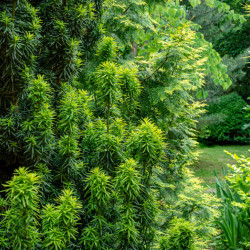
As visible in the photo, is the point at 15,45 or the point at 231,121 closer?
the point at 15,45

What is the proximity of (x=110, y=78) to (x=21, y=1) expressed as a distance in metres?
0.89

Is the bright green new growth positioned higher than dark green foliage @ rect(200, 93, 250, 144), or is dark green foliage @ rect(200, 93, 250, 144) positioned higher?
the bright green new growth

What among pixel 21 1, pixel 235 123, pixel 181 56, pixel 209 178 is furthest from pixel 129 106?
pixel 235 123

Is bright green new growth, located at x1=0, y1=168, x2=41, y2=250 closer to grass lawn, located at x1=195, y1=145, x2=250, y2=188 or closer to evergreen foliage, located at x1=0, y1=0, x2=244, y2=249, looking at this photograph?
evergreen foliage, located at x1=0, y1=0, x2=244, y2=249

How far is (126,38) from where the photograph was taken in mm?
3527

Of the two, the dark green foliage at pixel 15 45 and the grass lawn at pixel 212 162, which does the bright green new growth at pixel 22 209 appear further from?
the grass lawn at pixel 212 162

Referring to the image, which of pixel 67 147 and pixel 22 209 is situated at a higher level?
pixel 67 147

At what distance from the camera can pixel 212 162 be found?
10680 mm

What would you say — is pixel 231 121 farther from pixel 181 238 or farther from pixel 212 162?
pixel 181 238

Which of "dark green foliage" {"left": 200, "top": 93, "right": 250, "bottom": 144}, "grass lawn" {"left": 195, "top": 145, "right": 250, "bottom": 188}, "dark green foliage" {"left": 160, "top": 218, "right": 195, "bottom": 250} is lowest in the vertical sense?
"grass lawn" {"left": 195, "top": 145, "right": 250, "bottom": 188}

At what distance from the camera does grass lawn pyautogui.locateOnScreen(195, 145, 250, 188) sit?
30.3 feet

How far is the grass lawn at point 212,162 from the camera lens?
9.23m

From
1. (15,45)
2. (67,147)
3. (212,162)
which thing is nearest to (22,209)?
(67,147)

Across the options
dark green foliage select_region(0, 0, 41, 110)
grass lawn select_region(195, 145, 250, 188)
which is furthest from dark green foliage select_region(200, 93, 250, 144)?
dark green foliage select_region(0, 0, 41, 110)
